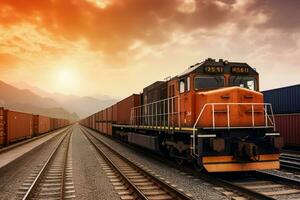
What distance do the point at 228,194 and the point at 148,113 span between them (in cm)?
1025

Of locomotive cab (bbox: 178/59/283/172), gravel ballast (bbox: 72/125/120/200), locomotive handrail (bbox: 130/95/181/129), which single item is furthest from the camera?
locomotive handrail (bbox: 130/95/181/129)

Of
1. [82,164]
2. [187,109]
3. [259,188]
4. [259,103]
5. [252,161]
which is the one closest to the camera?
[259,188]

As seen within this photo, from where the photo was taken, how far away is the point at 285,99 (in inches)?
896

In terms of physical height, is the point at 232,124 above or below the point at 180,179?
above

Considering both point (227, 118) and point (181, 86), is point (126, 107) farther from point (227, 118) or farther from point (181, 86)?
point (227, 118)

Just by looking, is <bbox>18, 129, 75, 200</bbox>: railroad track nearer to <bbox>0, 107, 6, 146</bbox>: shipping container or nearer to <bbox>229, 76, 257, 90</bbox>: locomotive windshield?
<bbox>229, 76, 257, 90</bbox>: locomotive windshield

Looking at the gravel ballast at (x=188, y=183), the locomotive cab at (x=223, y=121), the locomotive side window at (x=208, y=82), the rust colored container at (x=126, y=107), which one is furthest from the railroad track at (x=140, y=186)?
the rust colored container at (x=126, y=107)

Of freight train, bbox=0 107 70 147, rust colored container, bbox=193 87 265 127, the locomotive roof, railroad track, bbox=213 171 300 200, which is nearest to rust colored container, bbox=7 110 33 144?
freight train, bbox=0 107 70 147

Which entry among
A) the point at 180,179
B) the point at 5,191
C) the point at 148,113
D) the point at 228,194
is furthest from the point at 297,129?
the point at 5,191

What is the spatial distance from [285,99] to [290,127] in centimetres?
218

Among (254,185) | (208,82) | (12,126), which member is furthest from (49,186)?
(12,126)

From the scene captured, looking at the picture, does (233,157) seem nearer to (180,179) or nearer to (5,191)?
(180,179)

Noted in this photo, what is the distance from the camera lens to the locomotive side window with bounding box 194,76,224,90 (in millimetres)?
12016

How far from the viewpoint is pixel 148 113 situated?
18750 mm
